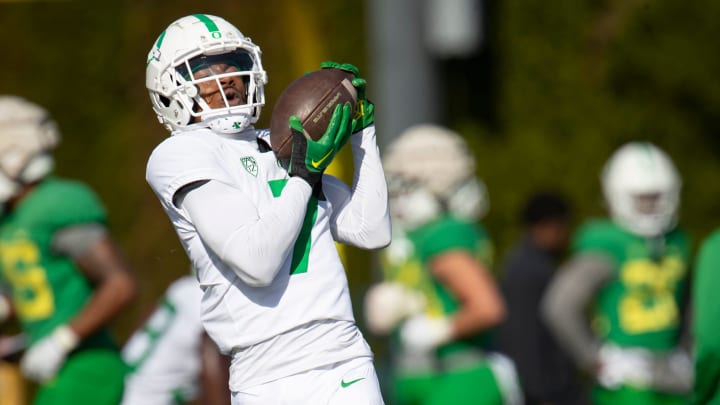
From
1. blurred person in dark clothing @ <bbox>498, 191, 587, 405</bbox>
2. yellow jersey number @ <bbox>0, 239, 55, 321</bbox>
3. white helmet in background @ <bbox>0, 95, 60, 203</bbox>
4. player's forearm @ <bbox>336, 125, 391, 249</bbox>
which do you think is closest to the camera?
player's forearm @ <bbox>336, 125, 391, 249</bbox>

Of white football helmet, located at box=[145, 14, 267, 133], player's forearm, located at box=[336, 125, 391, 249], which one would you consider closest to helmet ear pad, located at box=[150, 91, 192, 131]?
white football helmet, located at box=[145, 14, 267, 133]

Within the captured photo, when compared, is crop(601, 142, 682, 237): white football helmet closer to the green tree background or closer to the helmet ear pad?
the green tree background

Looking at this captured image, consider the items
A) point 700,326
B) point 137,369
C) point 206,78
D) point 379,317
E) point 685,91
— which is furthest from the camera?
point 685,91

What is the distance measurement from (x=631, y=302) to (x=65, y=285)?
2.46 meters

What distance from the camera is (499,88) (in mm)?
9633

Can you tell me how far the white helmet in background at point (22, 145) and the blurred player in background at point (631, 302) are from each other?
239cm

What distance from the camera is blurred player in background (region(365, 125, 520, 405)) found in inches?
223

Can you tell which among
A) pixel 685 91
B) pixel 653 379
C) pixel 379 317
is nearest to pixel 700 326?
pixel 653 379

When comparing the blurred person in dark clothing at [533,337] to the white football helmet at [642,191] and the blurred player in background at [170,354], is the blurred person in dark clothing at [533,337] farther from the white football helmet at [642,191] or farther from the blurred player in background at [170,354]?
the blurred player in background at [170,354]

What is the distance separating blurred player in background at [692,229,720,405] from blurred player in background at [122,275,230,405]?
220 centimetres

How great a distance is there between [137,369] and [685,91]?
16.3 ft

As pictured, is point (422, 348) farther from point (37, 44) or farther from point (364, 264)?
point (37, 44)

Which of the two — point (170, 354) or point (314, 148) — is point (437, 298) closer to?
point (170, 354)

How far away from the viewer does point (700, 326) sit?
12.7 feet
